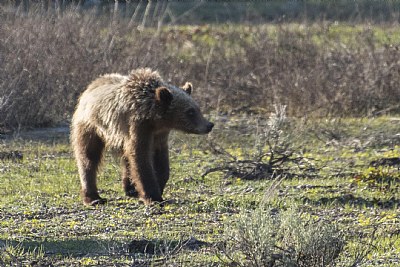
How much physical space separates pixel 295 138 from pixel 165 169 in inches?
138

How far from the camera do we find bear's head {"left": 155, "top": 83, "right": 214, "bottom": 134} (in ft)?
35.1

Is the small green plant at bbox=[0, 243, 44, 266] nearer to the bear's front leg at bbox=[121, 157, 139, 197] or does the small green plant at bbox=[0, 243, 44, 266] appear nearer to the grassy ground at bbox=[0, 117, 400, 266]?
the grassy ground at bbox=[0, 117, 400, 266]

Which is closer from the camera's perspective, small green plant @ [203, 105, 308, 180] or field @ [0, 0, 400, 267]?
field @ [0, 0, 400, 267]

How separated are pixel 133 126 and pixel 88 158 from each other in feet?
2.56

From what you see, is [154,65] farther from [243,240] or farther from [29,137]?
[243,240]

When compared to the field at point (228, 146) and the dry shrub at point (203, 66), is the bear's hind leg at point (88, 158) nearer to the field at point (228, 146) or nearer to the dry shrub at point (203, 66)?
the field at point (228, 146)

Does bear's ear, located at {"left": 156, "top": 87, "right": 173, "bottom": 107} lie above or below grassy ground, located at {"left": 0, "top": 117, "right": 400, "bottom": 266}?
above

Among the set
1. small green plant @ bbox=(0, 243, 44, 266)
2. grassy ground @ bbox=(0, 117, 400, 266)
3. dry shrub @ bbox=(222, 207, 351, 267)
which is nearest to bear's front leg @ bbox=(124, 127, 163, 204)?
grassy ground @ bbox=(0, 117, 400, 266)

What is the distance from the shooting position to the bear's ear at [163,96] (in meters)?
10.6

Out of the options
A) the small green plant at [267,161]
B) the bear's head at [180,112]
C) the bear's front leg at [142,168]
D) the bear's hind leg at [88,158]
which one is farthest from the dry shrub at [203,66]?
the bear's front leg at [142,168]

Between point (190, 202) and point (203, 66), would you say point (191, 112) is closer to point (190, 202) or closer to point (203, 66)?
point (190, 202)

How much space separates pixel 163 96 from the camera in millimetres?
10625

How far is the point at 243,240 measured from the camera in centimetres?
694

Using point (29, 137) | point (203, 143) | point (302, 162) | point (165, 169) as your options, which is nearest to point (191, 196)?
point (165, 169)
